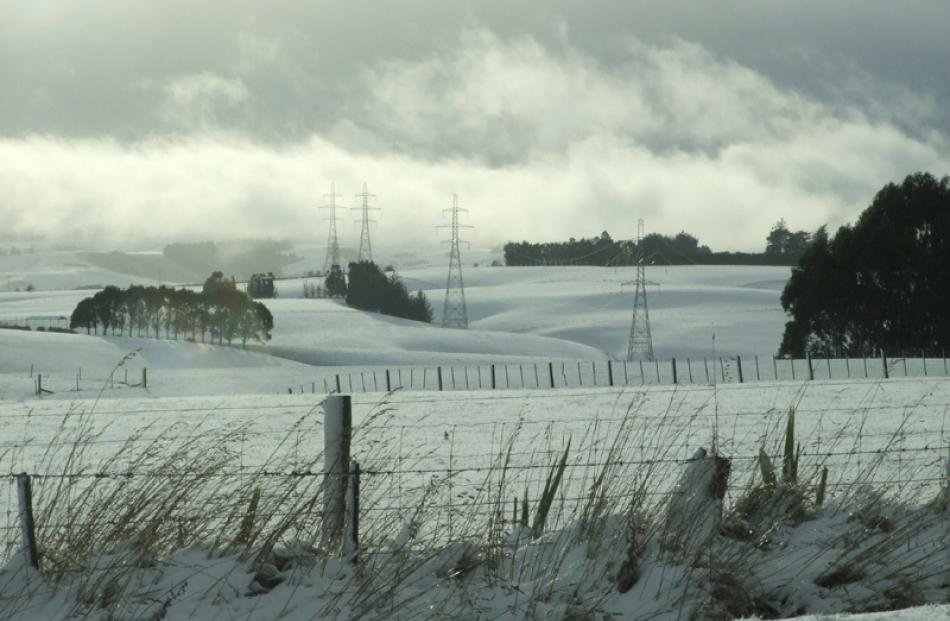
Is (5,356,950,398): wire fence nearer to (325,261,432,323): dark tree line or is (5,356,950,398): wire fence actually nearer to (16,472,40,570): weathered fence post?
(16,472,40,570): weathered fence post

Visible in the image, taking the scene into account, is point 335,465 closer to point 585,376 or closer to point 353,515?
point 353,515

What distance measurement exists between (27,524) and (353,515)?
177 centimetres

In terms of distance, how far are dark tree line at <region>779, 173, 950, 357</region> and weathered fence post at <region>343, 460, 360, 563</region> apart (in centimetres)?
5069

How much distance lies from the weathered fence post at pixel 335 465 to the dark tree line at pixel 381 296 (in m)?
112

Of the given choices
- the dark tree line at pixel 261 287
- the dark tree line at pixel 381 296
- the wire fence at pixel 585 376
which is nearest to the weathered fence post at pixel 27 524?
the wire fence at pixel 585 376

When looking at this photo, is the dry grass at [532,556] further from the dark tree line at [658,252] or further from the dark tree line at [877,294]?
the dark tree line at [658,252]

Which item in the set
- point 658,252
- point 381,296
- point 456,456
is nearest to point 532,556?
point 456,456

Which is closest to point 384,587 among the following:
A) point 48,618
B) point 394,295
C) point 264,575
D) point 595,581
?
point 264,575

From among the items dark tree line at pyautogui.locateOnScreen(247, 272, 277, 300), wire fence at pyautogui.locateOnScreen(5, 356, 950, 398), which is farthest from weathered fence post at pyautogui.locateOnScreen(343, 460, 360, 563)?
dark tree line at pyautogui.locateOnScreen(247, 272, 277, 300)

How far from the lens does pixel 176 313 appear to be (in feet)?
302

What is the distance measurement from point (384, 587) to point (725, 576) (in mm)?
1881

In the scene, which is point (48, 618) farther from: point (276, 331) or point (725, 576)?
point (276, 331)

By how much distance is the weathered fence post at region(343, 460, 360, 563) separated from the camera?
20.4 feet

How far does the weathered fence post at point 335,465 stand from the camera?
21.2 feet
